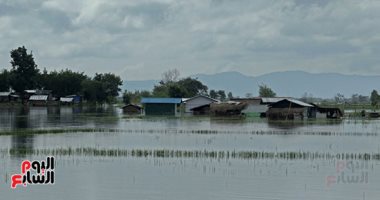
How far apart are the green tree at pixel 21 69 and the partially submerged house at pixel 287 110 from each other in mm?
55912

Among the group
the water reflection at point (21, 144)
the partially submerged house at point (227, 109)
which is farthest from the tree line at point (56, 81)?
the water reflection at point (21, 144)

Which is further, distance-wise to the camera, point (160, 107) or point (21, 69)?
point (21, 69)

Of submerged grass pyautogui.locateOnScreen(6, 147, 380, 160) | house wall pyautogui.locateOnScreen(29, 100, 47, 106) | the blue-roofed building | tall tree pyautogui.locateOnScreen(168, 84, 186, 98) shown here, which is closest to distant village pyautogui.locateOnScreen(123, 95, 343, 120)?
the blue-roofed building

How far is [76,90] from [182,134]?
87262mm

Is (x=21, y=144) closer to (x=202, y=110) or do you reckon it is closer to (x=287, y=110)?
(x=287, y=110)

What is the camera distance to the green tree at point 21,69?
109 m

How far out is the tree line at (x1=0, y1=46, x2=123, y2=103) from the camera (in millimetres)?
109562

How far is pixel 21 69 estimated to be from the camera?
359 feet

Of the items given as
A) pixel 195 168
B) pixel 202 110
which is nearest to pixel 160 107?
pixel 202 110

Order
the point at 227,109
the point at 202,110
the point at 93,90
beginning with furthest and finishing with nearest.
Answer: the point at 93,90
the point at 202,110
the point at 227,109

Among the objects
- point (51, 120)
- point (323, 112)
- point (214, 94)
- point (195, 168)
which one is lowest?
point (195, 168)

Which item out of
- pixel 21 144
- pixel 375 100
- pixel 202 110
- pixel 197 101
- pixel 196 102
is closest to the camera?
pixel 21 144

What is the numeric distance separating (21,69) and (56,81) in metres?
13.5

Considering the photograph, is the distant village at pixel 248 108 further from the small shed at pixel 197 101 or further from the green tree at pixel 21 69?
the green tree at pixel 21 69
